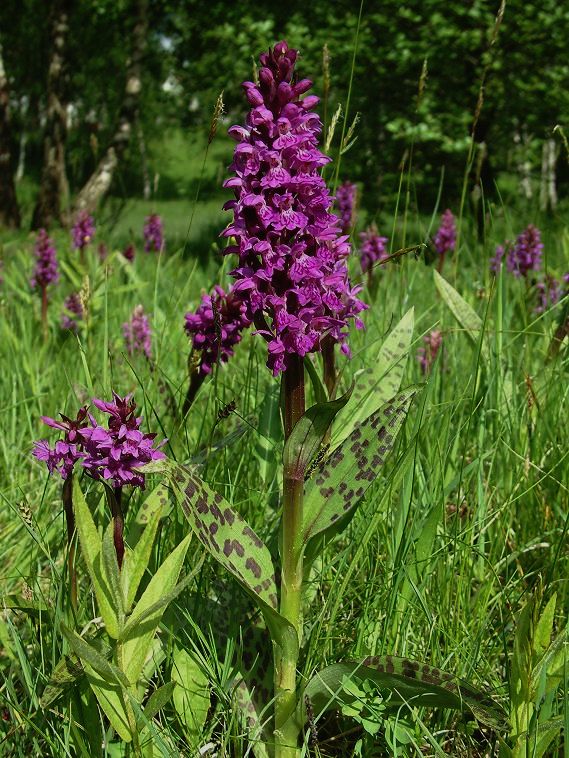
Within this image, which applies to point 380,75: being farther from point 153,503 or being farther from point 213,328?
point 153,503

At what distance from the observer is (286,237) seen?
1.44 m

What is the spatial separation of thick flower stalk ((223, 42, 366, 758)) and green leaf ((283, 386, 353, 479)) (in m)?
0.01

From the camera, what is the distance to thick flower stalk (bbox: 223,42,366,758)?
1.41 m

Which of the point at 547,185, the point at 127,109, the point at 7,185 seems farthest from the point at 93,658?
the point at 7,185

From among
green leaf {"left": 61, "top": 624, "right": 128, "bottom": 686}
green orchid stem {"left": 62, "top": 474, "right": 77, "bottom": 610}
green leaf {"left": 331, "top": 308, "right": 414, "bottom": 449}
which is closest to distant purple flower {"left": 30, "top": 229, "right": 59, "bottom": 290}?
green leaf {"left": 331, "top": 308, "right": 414, "bottom": 449}

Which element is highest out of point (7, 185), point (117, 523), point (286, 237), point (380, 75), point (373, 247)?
point (380, 75)

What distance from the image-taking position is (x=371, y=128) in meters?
12.7

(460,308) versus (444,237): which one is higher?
(460,308)

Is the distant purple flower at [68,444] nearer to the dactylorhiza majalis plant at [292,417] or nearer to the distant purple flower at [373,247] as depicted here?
the dactylorhiza majalis plant at [292,417]

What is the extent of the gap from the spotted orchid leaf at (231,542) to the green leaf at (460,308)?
1.42m

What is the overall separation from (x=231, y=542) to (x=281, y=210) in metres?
0.63

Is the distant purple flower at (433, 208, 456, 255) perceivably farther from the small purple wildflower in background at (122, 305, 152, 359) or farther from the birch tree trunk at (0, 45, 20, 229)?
the birch tree trunk at (0, 45, 20, 229)

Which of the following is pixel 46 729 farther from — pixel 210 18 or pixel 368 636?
pixel 210 18

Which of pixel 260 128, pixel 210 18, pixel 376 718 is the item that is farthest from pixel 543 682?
pixel 210 18
